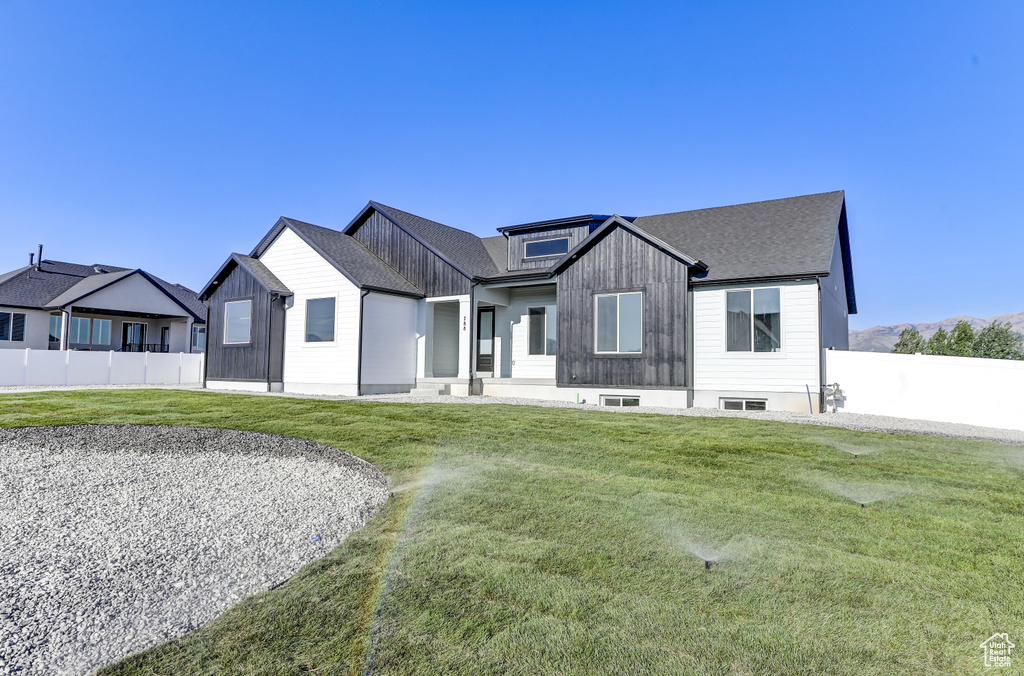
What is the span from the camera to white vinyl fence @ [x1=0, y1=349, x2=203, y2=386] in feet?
64.3

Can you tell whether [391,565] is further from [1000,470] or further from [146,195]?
[146,195]

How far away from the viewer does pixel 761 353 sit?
42.3ft

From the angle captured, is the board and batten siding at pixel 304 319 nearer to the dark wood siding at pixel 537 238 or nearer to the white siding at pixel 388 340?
the white siding at pixel 388 340

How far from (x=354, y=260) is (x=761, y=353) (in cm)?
1208

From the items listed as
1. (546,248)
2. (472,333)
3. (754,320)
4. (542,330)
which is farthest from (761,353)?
(472,333)

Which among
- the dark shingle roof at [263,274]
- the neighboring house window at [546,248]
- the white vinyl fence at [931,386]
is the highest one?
the neighboring house window at [546,248]

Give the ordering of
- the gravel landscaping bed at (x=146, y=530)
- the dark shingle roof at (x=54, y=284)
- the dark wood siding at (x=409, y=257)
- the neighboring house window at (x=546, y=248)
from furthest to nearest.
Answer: the dark shingle roof at (x=54, y=284) → the neighboring house window at (x=546, y=248) → the dark wood siding at (x=409, y=257) → the gravel landscaping bed at (x=146, y=530)

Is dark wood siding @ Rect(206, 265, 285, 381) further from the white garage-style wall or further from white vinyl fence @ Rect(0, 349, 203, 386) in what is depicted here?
the white garage-style wall

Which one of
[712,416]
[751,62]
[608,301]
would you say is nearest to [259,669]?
[712,416]

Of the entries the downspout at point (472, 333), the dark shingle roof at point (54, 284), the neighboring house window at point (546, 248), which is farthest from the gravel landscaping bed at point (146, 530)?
the dark shingle roof at point (54, 284)

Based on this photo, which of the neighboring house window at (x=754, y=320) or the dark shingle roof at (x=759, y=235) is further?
the dark shingle roof at (x=759, y=235)

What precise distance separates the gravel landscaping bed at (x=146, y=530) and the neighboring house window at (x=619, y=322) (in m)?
8.72

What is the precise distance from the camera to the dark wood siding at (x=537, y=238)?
17.3 metres

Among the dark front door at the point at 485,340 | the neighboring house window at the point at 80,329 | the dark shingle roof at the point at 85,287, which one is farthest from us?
the neighboring house window at the point at 80,329
